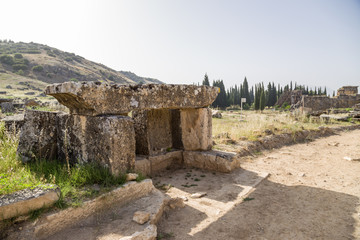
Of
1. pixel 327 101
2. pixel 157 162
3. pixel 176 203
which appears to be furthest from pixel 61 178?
pixel 327 101

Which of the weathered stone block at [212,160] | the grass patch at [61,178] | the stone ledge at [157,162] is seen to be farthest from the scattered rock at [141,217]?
the weathered stone block at [212,160]

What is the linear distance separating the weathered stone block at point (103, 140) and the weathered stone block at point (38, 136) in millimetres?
379

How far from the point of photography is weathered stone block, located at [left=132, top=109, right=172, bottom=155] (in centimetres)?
503

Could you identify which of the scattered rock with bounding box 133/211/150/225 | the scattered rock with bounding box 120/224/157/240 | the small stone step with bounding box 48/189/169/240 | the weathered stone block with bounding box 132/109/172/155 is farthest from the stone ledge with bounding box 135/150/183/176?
the scattered rock with bounding box 120/224/157/240

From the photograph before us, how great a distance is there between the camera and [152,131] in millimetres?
5559

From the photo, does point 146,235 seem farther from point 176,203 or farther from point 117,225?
point 176,203

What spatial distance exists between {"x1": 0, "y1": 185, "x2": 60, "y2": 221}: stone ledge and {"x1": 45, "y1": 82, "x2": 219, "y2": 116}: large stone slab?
1.25 meters

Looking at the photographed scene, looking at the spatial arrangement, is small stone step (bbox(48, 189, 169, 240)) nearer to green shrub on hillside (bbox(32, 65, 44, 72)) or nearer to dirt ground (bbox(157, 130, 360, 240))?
dirt ground (bbox(157, 130, 360, 240))

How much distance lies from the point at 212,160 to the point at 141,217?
2.79 meters

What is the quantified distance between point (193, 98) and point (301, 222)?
2851 mm

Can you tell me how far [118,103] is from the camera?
3.56 metres

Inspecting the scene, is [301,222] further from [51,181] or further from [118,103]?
[51,181]

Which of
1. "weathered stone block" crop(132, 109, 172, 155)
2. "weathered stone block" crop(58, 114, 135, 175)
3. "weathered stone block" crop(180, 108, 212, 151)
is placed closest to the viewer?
"weathered stone block" crop(58, 114, 135, 175)

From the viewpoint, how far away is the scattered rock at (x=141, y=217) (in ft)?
8.56
